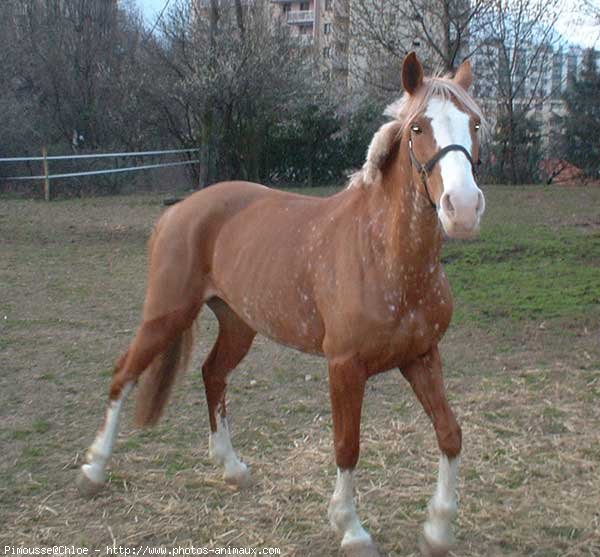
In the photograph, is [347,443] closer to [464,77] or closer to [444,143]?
[444,143]

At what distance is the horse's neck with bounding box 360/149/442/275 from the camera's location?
2.81 meters

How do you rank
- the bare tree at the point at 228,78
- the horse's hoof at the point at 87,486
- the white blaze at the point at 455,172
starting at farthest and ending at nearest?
the bare tree at the point at 228,78
the horse's hoof at the point at 87,486
the white blaze at the point at 455,172

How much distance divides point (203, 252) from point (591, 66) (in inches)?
847

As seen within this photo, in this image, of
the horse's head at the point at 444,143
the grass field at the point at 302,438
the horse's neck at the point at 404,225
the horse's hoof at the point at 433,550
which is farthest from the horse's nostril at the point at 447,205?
the grass field at the point at 302,438

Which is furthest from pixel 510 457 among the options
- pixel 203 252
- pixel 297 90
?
pixel 297 90

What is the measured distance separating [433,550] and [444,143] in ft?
5.35

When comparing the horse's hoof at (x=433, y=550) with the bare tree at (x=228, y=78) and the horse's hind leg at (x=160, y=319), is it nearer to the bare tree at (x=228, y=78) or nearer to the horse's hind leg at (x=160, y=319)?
the horse's hind leg at (x=160, y=319)

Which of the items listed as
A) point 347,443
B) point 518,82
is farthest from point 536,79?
point 347,443

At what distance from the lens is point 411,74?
2.76m

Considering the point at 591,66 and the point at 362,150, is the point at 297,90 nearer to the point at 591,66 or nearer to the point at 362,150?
the point at 362,150

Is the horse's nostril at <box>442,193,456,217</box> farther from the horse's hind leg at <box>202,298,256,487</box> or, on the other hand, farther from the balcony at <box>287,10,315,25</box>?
the balcony at <box>287,10,315,25</box>

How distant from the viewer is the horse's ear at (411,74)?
273 cm

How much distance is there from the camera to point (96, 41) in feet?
79.2

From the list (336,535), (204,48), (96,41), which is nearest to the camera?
(336,535)
